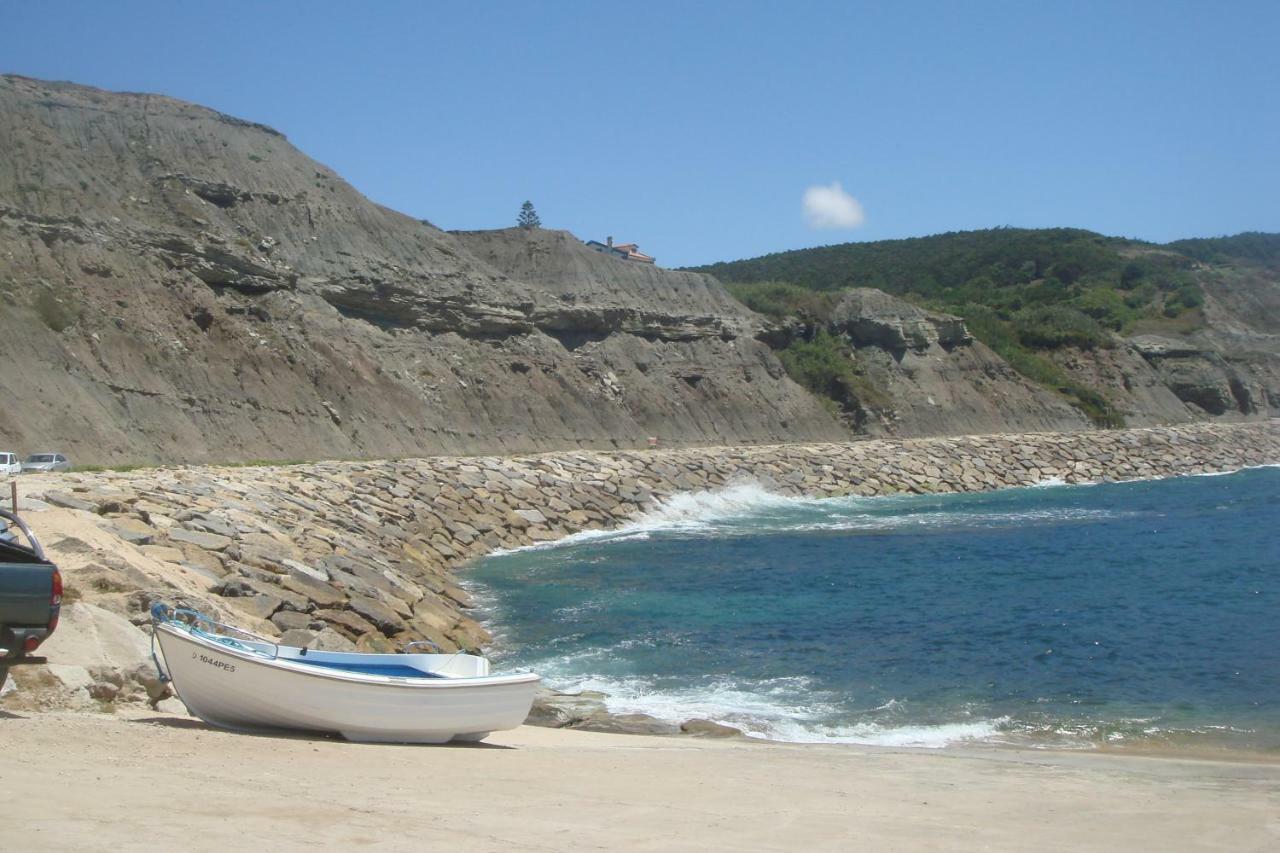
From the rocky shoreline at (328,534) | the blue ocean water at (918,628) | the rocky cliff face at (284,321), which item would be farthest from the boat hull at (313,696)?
the rocky cliff face at (284,321)

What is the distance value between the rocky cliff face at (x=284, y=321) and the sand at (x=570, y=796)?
2563 centimetres

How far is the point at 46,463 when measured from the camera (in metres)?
28.8

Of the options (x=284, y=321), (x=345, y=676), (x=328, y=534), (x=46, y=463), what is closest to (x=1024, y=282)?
(x=284, y=321)

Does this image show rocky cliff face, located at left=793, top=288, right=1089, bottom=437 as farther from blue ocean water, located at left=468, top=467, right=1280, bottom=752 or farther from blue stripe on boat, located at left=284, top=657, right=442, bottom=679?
blue stripe on boat, located at left=284, top=657, right=442, bottom=679

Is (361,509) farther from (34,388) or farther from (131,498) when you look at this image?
(34,388)

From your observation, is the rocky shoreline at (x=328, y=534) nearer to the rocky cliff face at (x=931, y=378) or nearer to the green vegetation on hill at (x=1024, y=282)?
the rocky cliff face at (x=931, y=378)

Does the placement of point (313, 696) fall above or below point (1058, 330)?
below

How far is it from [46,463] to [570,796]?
80.6 ft

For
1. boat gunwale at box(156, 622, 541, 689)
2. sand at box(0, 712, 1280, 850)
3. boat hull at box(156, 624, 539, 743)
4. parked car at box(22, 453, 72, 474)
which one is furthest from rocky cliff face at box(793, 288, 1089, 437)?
boat hull at box(156, 624, 539, 743)

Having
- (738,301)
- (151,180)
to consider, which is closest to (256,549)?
(151,180)

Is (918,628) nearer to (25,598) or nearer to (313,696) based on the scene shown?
(313,696)

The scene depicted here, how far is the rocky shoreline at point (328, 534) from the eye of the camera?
36.3 ft

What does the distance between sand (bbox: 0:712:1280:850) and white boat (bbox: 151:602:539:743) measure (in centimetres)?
24

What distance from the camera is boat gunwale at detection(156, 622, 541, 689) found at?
32.0 feet
